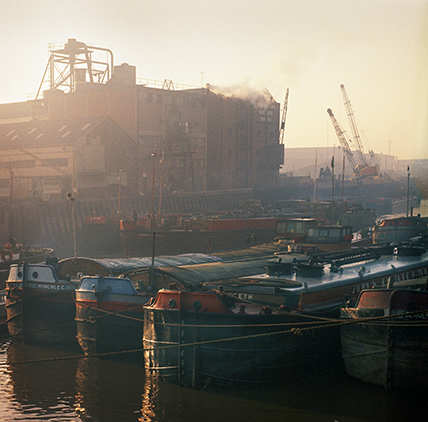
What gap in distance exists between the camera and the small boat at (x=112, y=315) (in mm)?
22297

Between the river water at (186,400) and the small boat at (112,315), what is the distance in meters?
1.29

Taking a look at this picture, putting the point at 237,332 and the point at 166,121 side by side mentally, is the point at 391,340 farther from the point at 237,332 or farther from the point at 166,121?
the point at 166,121

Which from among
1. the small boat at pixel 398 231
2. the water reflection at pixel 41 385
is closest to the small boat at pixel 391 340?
the water reflection at pixel 41 385

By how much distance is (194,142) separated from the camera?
303 feet

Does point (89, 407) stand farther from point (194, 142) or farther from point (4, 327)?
point (194, 142)

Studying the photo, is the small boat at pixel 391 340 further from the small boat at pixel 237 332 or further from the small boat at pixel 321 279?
the small boat at pixel 321 279

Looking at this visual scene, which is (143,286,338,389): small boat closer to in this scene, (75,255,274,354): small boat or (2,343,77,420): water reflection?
(75,255,274,354): small boat

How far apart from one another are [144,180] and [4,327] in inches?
2184

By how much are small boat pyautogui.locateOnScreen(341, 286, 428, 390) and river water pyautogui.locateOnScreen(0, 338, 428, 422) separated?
0.52 meters

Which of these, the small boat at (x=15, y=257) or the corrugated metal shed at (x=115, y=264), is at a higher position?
the corrugated metal shed at (x=115, y=264)

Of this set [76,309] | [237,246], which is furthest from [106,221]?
[76,309]

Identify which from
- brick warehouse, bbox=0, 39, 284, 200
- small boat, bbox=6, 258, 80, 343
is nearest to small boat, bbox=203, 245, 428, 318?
small boat, bbox=6, 258, 80, 343

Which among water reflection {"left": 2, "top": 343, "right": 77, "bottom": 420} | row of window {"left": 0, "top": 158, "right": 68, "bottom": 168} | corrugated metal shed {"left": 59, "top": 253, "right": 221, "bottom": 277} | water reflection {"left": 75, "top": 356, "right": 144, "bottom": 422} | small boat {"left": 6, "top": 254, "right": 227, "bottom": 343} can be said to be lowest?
water reflection {"left": 2, "top": 343, "right": 77, "bottom": 420}

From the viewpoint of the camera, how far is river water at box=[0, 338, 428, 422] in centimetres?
1723
